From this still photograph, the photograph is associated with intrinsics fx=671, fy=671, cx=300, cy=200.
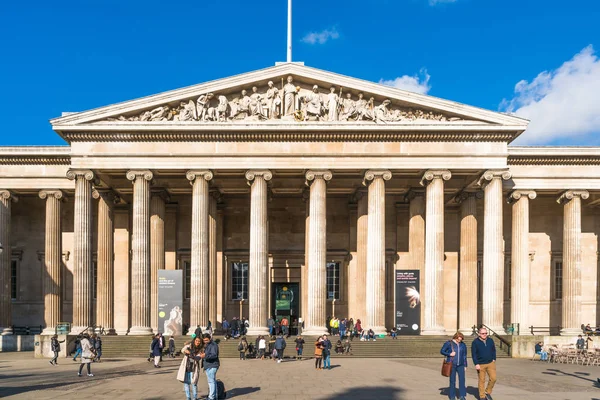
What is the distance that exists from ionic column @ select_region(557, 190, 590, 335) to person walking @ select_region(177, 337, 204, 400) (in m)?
29.9

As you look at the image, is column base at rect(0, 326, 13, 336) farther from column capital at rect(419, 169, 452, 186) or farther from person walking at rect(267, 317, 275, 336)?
column capital at rect(419, 169, 452, 186)

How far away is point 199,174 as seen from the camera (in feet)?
123

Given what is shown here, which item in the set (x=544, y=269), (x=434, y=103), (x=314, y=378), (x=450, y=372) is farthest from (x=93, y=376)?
(x=544, y=269)

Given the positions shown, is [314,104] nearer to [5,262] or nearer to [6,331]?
[5,262]

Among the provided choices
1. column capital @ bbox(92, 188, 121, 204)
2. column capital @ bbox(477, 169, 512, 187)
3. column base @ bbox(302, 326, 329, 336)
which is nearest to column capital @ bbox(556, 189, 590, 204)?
column capital @ bbox(477, 169, 512, 187)

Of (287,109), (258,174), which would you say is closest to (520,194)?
(287,109)

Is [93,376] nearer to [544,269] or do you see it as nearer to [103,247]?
[103,247]

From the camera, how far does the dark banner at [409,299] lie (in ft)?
119

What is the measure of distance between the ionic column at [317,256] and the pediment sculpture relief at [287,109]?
3.44 meters

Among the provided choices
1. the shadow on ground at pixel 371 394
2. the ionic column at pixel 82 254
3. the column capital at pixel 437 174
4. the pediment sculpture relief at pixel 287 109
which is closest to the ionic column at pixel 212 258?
the pediment sculpture relief at pixel 287 109

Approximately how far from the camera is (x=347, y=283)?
Answer: 45.4m

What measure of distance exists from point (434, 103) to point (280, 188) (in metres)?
12.1

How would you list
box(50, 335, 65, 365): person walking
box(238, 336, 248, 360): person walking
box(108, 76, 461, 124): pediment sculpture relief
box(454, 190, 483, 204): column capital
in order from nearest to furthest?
box(50, 335, 65, 365): person walking
box(238, 336, 248, 360): person walking
box(108, 76, 461, 124): pediment sculpture relief
box(454, 190, 483, 204): column capital

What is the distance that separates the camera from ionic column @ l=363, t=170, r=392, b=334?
123 ft
